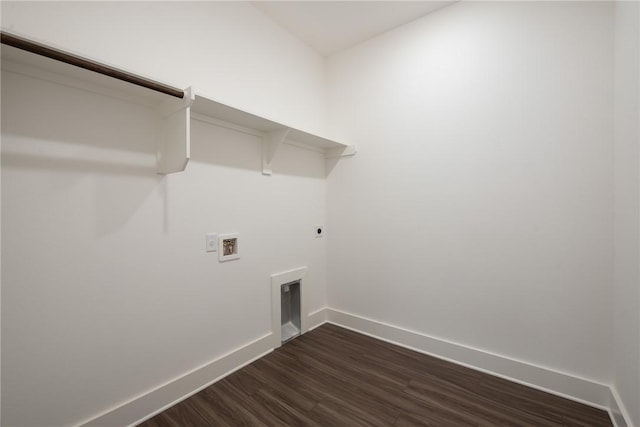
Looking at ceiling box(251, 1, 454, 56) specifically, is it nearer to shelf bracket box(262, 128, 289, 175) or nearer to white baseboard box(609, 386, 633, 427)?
shelf bracket box(262, 128, 289, 175)

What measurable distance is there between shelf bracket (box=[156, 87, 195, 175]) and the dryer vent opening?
52.3 inches

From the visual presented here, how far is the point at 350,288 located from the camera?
7.79 feet

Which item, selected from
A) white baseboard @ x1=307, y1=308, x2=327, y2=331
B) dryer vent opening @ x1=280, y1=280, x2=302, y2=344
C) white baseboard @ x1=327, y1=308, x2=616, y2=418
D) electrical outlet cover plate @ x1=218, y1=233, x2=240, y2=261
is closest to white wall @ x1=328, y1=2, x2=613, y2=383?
white baseboard @ x1=327, y1=308, x2=616, y2=418

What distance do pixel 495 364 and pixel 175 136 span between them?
2419 mm

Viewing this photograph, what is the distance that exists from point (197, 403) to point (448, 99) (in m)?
2.56

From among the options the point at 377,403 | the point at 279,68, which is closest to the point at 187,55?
the point at 279,68

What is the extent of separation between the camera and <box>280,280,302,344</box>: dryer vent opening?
7.25 feet

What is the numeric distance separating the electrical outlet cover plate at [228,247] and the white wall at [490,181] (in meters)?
1.06

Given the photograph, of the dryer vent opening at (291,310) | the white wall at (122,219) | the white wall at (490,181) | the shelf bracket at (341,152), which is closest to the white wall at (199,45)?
the white wall at (122,219)

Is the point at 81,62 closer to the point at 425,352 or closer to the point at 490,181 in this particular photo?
the point at 490,181

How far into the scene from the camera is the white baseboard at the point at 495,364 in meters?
1.42

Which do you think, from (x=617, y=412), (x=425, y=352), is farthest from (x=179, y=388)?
(x=617, y=412)

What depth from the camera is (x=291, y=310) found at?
2283 millimetres

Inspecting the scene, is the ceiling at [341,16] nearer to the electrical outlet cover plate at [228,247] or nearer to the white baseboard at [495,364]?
the electrical outlet cover plate at [228,247]
